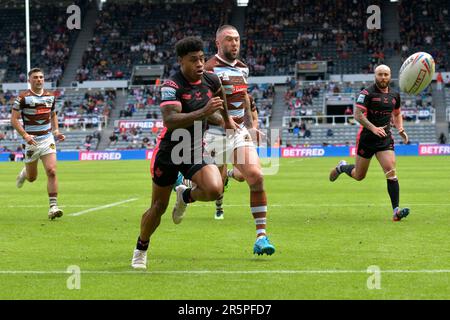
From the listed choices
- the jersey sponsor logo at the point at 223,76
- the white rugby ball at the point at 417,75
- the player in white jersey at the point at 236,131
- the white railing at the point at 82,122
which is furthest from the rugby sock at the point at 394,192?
the white railing at the point at 82,122

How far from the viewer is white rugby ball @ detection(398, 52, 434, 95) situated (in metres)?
15.1

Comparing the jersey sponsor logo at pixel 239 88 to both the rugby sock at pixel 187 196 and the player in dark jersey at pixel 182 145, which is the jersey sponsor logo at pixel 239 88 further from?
the rugby sock at pixel 187 196

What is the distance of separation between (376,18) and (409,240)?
162 feet

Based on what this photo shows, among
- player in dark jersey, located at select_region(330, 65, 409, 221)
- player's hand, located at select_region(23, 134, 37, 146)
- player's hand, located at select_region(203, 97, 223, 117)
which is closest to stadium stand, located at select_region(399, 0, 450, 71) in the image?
player in dark jersey, located at select_region(330, 65, 409, 221)

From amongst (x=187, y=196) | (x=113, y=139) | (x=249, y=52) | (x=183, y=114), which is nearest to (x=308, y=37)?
(x=249, y=52)

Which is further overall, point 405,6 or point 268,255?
point 405,6

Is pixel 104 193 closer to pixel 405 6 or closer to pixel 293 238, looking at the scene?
pixel 293 238

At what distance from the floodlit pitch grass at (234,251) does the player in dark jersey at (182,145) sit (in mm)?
702

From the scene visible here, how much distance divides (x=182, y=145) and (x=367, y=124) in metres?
6.02

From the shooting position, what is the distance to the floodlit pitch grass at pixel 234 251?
289 inches

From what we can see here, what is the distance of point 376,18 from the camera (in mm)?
58000

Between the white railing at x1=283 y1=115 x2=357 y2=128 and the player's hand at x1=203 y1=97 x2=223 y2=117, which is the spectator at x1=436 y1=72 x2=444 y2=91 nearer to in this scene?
the white railing at x1=283 y1=115 x2=357 y2=128

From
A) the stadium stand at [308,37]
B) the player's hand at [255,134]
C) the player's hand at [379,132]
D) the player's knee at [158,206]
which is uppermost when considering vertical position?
the stadium stand at [308,37]

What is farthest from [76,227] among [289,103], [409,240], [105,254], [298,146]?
[289,103]
